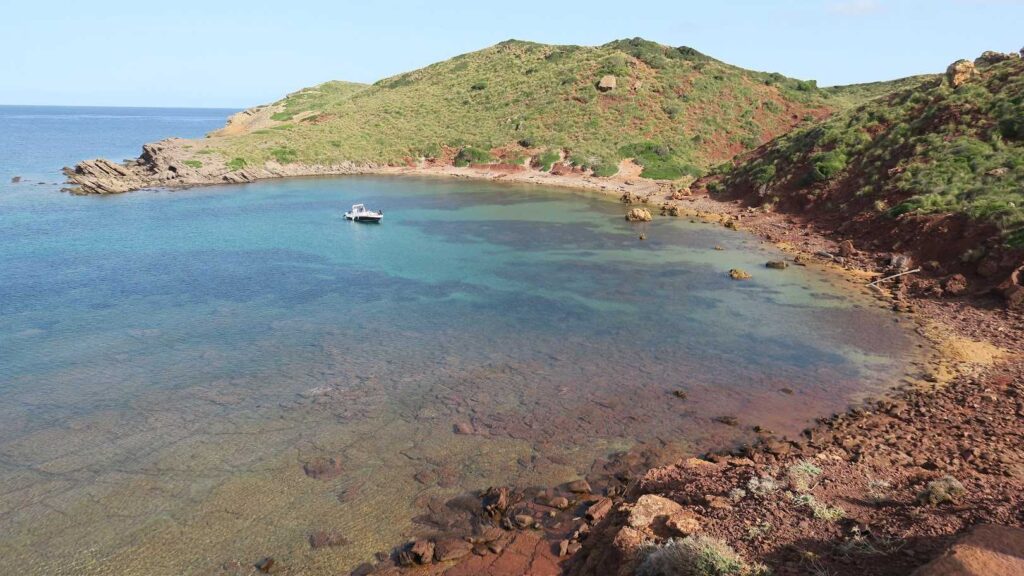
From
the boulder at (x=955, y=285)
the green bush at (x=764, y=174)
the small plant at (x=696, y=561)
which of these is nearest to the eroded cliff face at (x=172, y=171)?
the green bush at (x=764, y=174)

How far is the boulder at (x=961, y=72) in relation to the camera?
44.9 m

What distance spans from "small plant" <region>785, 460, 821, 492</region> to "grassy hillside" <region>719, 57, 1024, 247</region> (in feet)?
70.3

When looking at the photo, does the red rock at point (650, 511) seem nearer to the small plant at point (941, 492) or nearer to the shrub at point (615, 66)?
the small plant at point (941, 492)

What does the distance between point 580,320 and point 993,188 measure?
24.0 m

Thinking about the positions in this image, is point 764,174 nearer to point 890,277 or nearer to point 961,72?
point 961,72

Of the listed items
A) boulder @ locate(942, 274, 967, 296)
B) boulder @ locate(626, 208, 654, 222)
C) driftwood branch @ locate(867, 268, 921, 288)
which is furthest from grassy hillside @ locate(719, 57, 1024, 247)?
boulder @ locate(626, 208, 654, 222)

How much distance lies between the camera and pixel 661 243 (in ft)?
130

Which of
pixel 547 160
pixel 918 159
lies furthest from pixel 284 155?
pixel 918 159

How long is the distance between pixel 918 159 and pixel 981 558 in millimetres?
39324

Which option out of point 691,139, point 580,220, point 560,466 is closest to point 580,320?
point 560,466

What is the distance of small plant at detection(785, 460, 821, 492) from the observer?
11.4m

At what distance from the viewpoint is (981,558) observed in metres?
7.18

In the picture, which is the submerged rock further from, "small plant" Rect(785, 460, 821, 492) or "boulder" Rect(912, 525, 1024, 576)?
"boulder" Rect(912, 525, 1024, 576)

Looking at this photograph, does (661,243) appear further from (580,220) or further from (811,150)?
(811,150)
